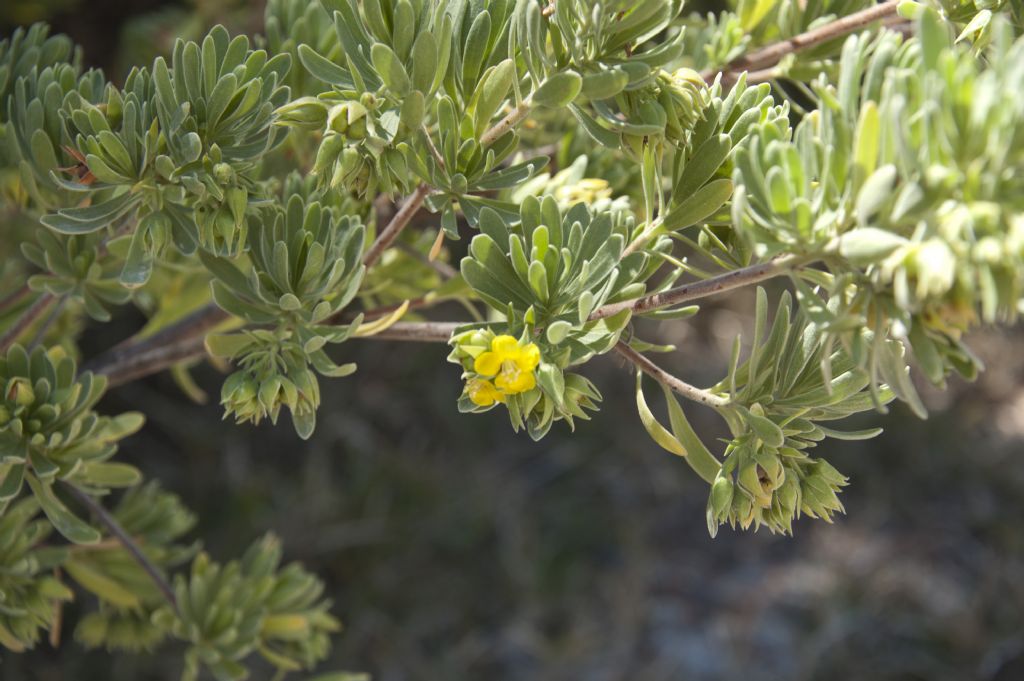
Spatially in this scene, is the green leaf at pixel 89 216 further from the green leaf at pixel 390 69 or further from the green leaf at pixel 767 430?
the green leaf at pixel 767 430

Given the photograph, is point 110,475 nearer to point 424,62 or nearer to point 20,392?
point 20,392

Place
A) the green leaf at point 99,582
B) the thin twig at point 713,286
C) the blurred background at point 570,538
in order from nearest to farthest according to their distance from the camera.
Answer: the thin twig at point 713,286 < the green leaf at point 99,582 < the blurred background at point 570,538

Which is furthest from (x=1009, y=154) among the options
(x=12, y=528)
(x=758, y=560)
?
(x=758, y=560)

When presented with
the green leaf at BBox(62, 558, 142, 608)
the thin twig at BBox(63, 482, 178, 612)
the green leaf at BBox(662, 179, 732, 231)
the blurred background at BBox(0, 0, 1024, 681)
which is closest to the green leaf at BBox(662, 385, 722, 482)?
the green leaf at BBox(662, 179, 732, 231)

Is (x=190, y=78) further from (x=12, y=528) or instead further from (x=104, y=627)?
(x=104, y=627)

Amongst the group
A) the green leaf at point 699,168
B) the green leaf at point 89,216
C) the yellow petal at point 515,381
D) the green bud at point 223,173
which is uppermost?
the green bud at point 223,173

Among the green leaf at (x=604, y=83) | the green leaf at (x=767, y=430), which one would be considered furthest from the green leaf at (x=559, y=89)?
the green leaf at (x=767, y=430)
